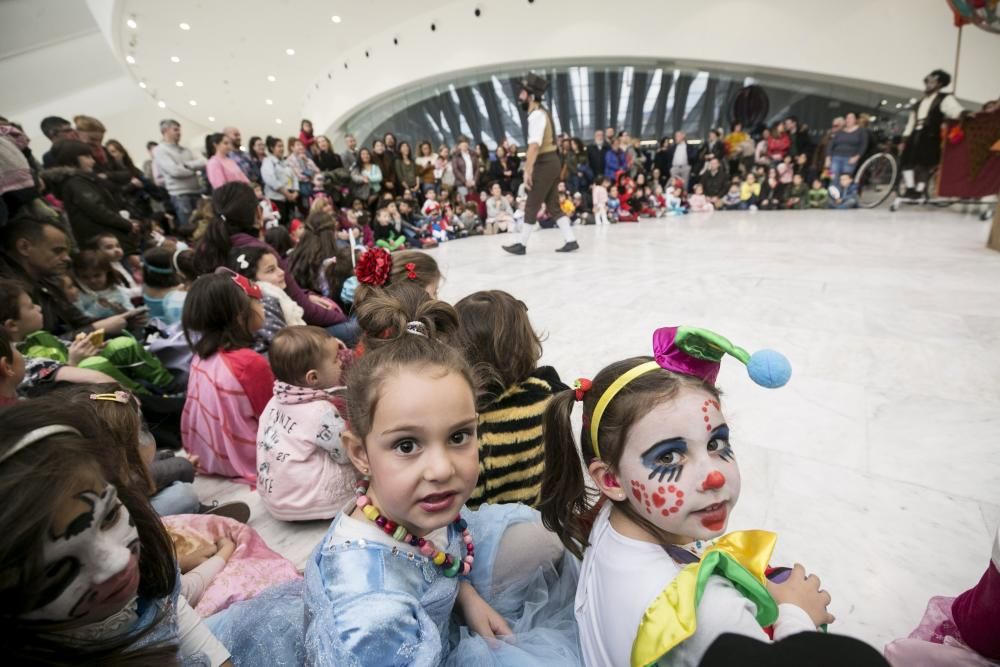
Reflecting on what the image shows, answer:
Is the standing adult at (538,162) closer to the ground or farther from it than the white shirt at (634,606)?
farther from it

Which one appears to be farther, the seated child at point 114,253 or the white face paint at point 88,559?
the seated child at point 114,253

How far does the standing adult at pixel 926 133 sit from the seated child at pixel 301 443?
7415 mm

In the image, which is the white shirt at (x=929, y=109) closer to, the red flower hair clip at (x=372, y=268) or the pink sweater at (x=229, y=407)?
the red flower hair clip at (x=372, y=268)

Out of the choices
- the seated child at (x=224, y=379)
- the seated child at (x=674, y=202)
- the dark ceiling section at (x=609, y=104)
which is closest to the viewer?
the seated child at (x=224, y=379)

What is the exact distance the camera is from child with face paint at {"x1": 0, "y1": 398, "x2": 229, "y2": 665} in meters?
0.52

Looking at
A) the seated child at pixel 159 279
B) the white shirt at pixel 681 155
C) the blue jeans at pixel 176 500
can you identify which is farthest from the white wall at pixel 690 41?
the blue jeans at pixel 176 500

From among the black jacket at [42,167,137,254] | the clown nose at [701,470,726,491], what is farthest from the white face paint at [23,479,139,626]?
the black jacket at [42,167,137,254]

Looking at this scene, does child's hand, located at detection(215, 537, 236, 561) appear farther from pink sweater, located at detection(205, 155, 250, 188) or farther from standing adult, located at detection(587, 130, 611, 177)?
standing adult, located at detection(587, 130, 611, 177)

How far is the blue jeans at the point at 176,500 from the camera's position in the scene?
1.57 meters

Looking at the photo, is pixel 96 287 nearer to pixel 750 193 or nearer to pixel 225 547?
pixel 225 547

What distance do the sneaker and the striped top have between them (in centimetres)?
89

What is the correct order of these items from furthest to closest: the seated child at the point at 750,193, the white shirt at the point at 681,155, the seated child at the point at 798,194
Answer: the white shirt at the point at 681,155 < the seated child at the point at 750,193 < the seated child at the point at 798,194

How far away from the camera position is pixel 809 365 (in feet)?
7.19

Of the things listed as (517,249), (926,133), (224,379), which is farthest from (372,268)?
(926,133)
